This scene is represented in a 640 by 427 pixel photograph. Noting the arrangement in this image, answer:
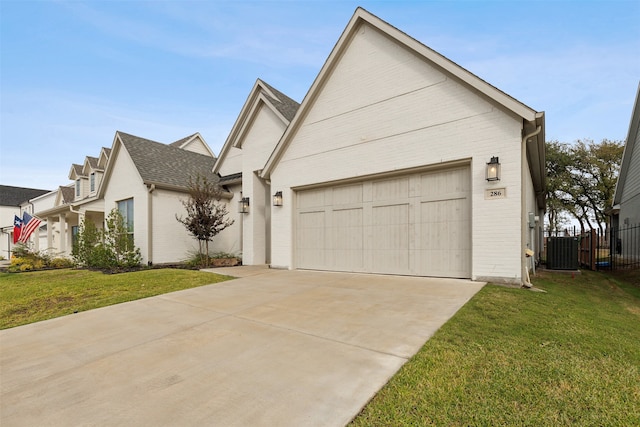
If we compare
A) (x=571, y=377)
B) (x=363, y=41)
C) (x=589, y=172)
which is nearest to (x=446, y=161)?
(x=363, y=41)

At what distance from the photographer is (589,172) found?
86.7ft

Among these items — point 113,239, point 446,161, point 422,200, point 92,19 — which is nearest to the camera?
point 446,161

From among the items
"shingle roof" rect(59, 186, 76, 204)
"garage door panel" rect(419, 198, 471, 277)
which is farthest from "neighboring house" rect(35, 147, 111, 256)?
"garage door panel" rect(419, 198, 471, 277)

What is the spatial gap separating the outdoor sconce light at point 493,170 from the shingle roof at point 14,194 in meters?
51.6

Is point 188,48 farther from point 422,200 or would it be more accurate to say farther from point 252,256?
point 422,200

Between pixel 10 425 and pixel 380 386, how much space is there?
282 centimetres

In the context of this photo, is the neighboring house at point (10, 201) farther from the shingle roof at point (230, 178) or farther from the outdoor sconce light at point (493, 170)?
the outdoor sconce light at point (493, 170)

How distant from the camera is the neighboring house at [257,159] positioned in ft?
39.2

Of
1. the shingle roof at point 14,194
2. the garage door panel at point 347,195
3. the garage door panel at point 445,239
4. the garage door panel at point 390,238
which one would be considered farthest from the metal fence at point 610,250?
the shingle roof at point 14,194

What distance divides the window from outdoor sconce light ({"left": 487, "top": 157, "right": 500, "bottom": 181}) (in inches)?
526

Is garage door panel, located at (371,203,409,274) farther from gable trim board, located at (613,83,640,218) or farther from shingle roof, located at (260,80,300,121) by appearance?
gable trim board, located at (613,83,640,218)

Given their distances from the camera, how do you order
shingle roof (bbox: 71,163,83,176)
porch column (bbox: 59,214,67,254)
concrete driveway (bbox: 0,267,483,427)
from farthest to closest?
shingle roof (bbox: 71,163,83,176)
porch column (bbox: 59,214,67,254)
concrete driveway (bbox: 0,267,483,427)

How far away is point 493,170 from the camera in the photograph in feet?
20.9

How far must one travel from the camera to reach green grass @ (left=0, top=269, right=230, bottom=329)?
5.67 m
